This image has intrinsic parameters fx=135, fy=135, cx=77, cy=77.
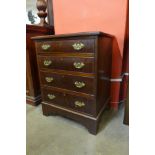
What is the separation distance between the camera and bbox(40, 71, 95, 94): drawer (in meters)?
1.16

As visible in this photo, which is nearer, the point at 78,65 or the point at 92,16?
the point at 78,65

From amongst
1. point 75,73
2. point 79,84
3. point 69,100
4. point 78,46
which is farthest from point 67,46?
point 69,100

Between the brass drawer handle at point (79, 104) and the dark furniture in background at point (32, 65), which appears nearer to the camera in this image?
the brass drawer handle at point (79, 104)

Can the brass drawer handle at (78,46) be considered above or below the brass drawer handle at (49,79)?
above

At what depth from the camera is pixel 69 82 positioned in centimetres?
127

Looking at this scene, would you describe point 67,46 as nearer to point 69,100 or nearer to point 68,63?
point 68,63

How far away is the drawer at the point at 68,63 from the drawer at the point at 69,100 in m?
0.26

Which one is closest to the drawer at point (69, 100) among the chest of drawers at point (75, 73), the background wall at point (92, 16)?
the chest of drawers at point (75, 73)

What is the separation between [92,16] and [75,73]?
2.52 feet

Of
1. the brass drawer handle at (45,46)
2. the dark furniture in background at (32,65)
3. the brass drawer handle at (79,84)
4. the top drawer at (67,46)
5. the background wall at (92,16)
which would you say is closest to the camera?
the top drawer at (67,46)

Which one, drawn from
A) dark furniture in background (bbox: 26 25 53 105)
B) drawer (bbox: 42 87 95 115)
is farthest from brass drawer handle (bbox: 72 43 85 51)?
dark furniture in background (bbox: 26 25 53 105)

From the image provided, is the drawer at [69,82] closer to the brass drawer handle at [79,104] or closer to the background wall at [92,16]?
the brass drawer handle at [79,104]

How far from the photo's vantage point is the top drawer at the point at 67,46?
106 cm
